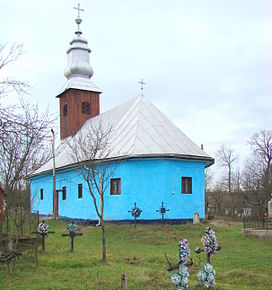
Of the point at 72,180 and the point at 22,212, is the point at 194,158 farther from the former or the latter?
the point at 22,212

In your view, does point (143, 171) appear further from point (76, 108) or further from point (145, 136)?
point (76, 108)

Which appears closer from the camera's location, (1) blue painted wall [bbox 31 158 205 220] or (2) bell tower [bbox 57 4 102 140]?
(1) blue painted wall [bbox 31 158 205 220]

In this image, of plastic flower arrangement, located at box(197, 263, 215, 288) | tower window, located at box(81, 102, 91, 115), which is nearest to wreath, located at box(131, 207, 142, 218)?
plastic flower arrangement, located at box(197, 263, 215, 288)

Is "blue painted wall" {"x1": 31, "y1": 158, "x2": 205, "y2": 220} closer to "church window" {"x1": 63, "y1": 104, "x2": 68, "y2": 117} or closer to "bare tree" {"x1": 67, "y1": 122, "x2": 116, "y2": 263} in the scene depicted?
"bare tree" {"x1": 67, "y1": 122, "x2": 116, "y2": 263}

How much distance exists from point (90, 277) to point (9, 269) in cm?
197

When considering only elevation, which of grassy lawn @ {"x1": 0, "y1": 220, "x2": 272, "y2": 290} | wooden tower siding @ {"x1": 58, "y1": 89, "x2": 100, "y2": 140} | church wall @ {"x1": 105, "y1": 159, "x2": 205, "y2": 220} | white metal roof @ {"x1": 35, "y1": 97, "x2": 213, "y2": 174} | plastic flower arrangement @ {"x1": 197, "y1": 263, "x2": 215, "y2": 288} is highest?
wooden tower siding @ {"x1": 58, "y1": 89, "x2": 100, "y2": 140}

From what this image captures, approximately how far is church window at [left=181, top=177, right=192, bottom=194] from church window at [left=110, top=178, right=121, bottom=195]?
334 cm

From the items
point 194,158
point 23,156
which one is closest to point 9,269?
point 23,156

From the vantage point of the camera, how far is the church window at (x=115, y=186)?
66.1 ft

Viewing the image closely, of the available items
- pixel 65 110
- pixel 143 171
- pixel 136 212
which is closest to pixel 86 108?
pixel 65 110

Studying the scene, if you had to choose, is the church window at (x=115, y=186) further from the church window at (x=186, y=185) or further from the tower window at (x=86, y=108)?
the tower window at (x=86, y=108)

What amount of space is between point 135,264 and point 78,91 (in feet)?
68.1

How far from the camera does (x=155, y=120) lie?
22.3m

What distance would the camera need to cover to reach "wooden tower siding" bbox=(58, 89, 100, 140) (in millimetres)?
28891
